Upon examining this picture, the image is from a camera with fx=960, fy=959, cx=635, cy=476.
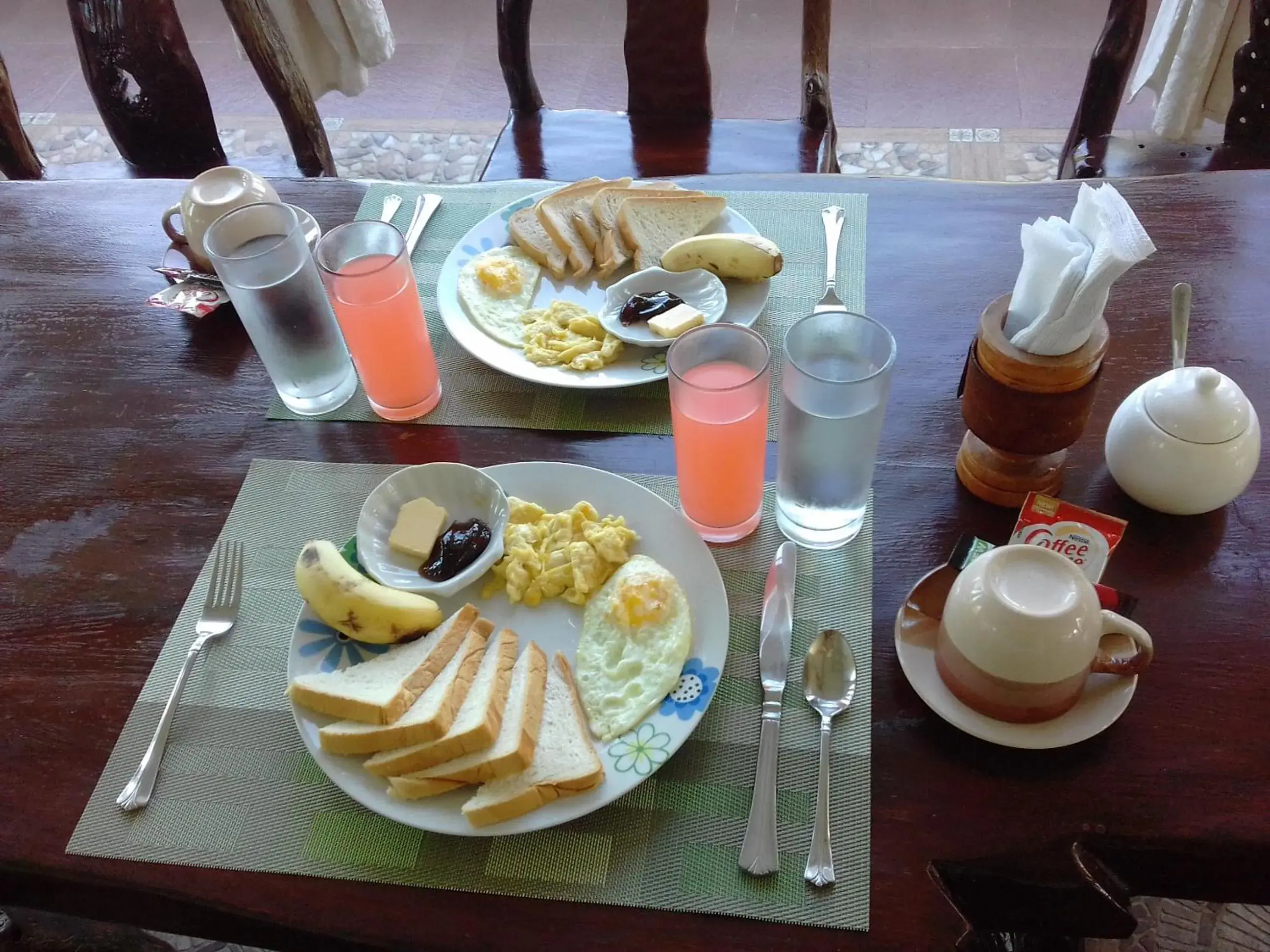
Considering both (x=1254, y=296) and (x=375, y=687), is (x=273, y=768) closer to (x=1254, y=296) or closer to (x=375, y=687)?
(x=375, y=687)

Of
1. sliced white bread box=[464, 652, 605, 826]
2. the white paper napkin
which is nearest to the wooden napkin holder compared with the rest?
the white paper napkin

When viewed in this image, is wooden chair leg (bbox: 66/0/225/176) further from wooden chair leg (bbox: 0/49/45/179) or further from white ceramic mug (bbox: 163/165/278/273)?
white ceramic mug (bbox: 163/165/278/273)

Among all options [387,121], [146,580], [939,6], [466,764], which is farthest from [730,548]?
[939,6]

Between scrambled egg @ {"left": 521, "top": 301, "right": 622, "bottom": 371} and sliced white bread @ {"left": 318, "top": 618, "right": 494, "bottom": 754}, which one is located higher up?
scrambled egg @ {"left": 521, "top": 301, "right": 622, "bottom": 371}

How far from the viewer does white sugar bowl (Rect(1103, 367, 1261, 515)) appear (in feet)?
2.76

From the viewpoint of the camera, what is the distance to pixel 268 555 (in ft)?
3.21

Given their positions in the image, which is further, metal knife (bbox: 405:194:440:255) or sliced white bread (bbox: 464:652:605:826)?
metal knife (bbox: 405:194:440:255)

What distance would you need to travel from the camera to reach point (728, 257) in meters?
1.17

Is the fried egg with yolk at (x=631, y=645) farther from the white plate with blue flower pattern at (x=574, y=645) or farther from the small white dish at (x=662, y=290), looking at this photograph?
the small white dish at (x=662, y=290)

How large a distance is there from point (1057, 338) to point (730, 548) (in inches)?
13.7

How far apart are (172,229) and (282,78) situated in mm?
581

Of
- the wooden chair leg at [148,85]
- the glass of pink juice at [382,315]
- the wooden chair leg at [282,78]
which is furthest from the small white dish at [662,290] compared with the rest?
the wooden chair leg at [148,85]

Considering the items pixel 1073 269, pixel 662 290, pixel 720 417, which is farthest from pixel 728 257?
pixel 1073 269

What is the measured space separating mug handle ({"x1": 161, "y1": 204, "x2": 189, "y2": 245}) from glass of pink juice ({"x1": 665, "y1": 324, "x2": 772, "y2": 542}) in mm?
798
